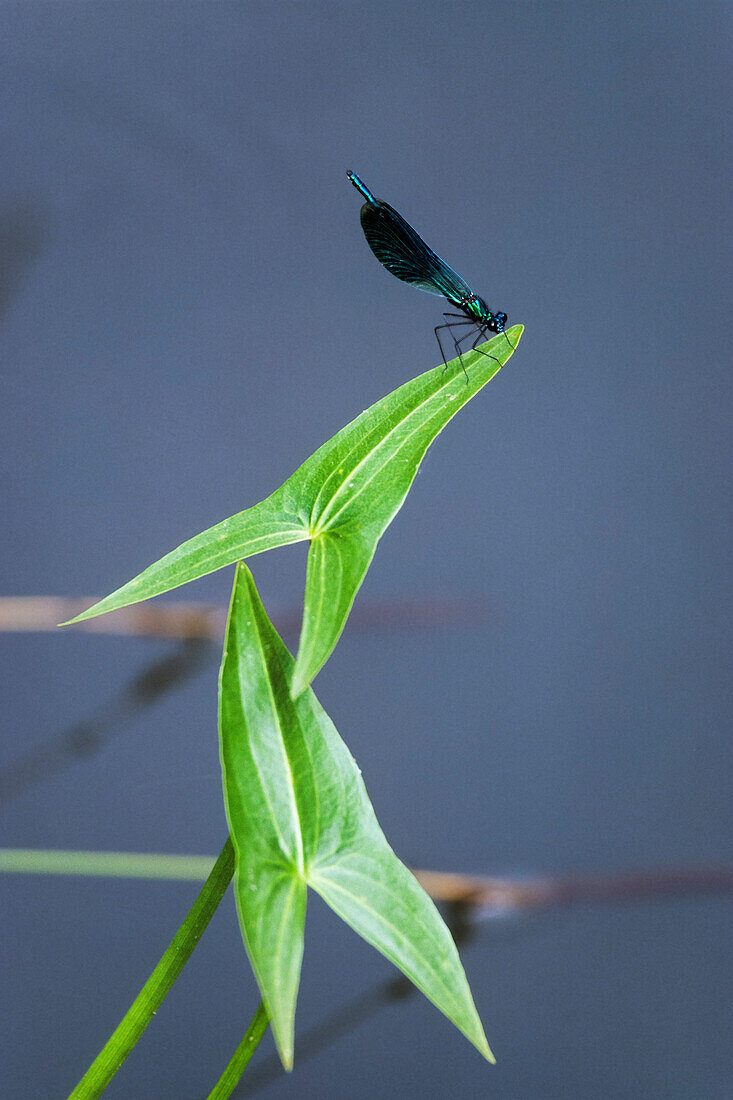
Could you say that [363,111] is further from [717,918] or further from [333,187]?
[717,918]

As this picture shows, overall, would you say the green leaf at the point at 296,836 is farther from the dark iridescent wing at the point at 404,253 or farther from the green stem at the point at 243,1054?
the dark iridescent wing at the point at 404,253

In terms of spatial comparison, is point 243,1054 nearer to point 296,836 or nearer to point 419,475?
point 296,836

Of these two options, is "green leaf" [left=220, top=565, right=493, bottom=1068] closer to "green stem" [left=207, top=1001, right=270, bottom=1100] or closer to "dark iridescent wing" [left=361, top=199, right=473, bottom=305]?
"green stem" [left=207, top=1001, right=270, bottom=1100]

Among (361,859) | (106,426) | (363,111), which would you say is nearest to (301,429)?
(106,426)

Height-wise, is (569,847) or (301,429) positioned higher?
(301,429)

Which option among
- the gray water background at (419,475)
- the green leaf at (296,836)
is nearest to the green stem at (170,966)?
the green leaf at (296,836)

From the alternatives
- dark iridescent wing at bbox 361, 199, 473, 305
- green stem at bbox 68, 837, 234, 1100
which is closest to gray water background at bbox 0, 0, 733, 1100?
dark iridescent wing at bbox 361, 199, 473, 305
